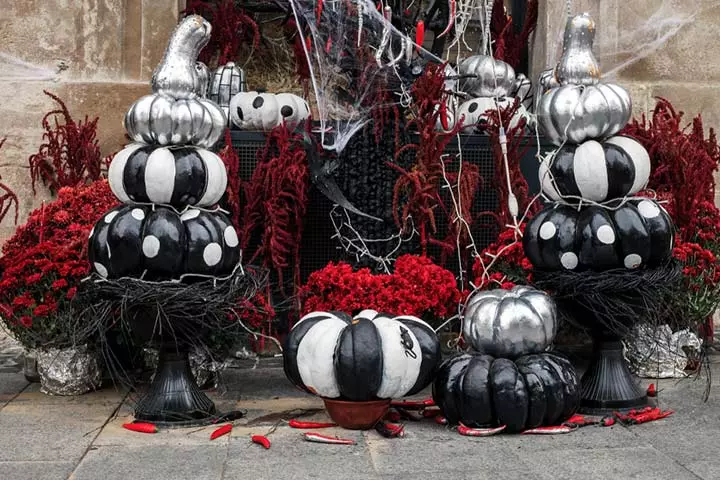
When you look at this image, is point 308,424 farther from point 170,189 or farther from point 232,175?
point 232,175

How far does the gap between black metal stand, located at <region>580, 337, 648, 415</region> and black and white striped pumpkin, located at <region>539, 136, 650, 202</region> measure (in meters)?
0.87

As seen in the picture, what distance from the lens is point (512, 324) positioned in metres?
5.11

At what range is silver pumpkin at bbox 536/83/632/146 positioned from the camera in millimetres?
5324

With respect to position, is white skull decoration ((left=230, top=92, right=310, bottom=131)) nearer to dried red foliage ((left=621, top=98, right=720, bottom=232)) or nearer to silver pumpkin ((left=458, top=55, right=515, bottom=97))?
silver pumpkin ((left=458, top=55, right=515, bottom=97))

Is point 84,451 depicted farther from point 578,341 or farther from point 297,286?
point 578,341

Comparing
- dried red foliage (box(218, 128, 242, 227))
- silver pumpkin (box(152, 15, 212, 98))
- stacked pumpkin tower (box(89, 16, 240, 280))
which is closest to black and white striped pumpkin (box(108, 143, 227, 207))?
stacked pumpkin tower (box(89, 16, 240, 280))

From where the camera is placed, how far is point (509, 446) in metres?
4.85

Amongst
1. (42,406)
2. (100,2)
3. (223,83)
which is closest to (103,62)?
(100,2)

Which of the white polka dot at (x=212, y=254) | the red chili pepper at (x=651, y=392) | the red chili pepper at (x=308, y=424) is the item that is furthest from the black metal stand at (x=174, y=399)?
the red chili pepper at (x=651, y=392)

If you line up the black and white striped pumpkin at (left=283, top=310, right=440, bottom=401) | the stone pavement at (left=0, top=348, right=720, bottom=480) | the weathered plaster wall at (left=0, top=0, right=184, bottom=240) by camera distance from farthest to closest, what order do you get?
1. the weathered plaster wall at (left=0, top=0, right=184, bottom=240)
2. the black and white striped pumpkin at (left=283, top=310, right=440, bottom=401)
3. the stone pavement at (left=0, top=348, right=720, bottom=480)

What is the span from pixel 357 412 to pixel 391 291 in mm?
1342

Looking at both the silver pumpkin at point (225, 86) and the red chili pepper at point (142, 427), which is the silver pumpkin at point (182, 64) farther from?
the silver pumpkin at point (225, 86)

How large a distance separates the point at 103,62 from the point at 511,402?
15.3 feet

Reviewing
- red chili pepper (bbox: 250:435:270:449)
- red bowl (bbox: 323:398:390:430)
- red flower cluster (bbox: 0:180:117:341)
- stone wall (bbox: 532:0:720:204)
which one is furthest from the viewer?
stone wall (bbox: 532:0:720:204)
